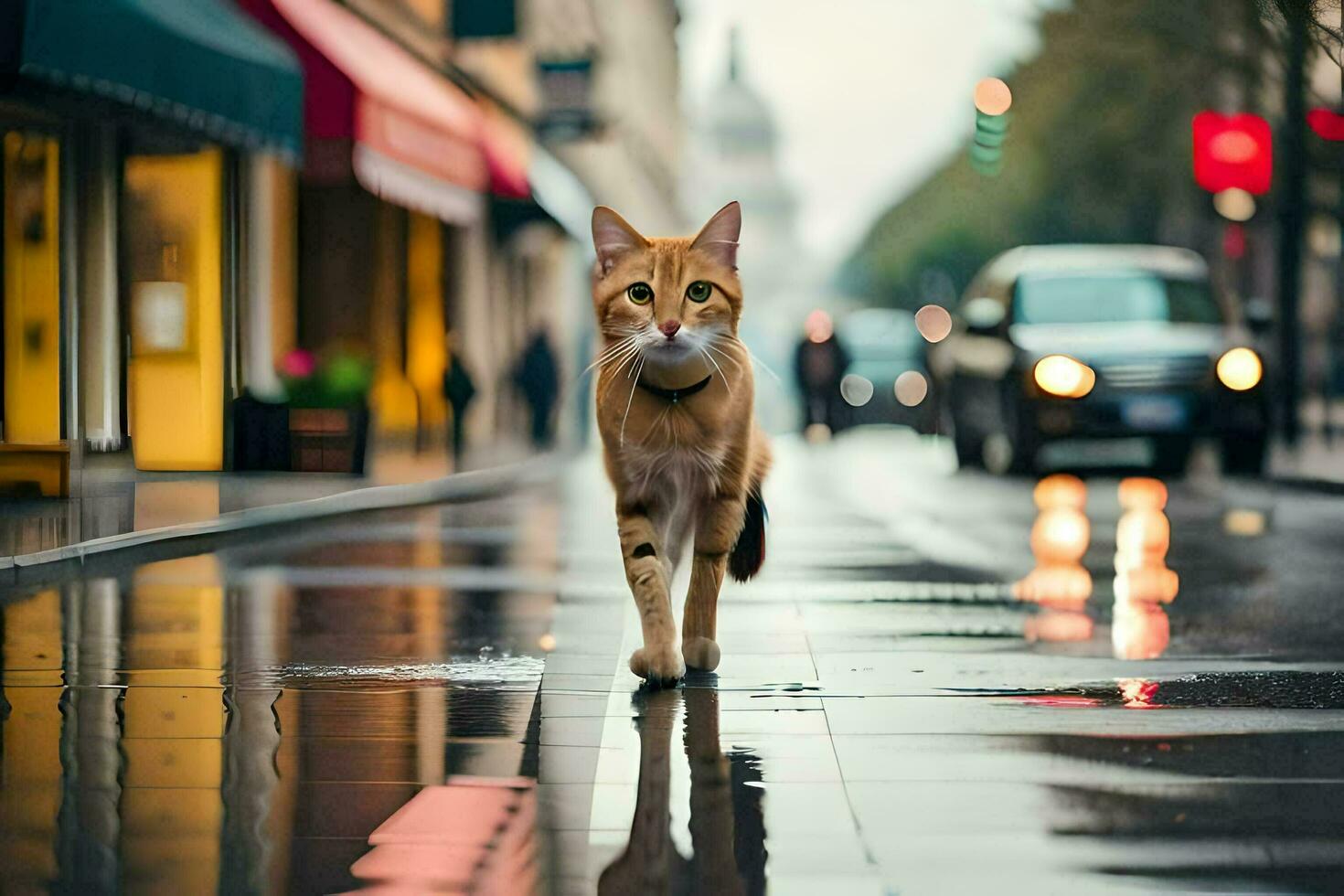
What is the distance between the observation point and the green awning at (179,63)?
42.1 feet

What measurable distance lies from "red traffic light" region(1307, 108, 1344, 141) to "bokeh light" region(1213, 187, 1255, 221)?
2.78 meters

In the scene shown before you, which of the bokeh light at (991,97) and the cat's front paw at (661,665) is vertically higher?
the bokeh light at (991,97)

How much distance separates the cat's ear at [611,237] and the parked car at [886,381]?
28.9m

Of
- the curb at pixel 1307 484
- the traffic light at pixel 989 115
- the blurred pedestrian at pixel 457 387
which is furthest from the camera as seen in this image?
the traffic light at pixel 989 115

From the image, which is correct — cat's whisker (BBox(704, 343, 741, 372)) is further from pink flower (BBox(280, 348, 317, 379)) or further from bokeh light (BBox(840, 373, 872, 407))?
bokeh light (BBox(840, 373, 872, 407))

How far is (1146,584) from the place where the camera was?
35.0ft

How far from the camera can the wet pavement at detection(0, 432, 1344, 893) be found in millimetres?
→ 4555

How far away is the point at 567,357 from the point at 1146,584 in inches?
1405

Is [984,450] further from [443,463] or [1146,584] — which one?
[1146,584]

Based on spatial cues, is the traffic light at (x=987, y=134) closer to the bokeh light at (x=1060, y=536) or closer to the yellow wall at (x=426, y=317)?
the yellow wall at (x=426, y=317)

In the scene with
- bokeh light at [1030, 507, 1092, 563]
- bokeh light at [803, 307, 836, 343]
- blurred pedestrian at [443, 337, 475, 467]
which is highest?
bokeh light at [803, 307, 836, 343]

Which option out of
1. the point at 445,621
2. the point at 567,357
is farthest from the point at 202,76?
the point at 567,357

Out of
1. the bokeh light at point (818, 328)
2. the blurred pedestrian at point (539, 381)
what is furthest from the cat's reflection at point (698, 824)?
the bokeh light at point (818, 328)

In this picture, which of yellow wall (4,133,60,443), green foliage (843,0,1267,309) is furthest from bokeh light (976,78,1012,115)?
yellow wall (4,133,60,443)
